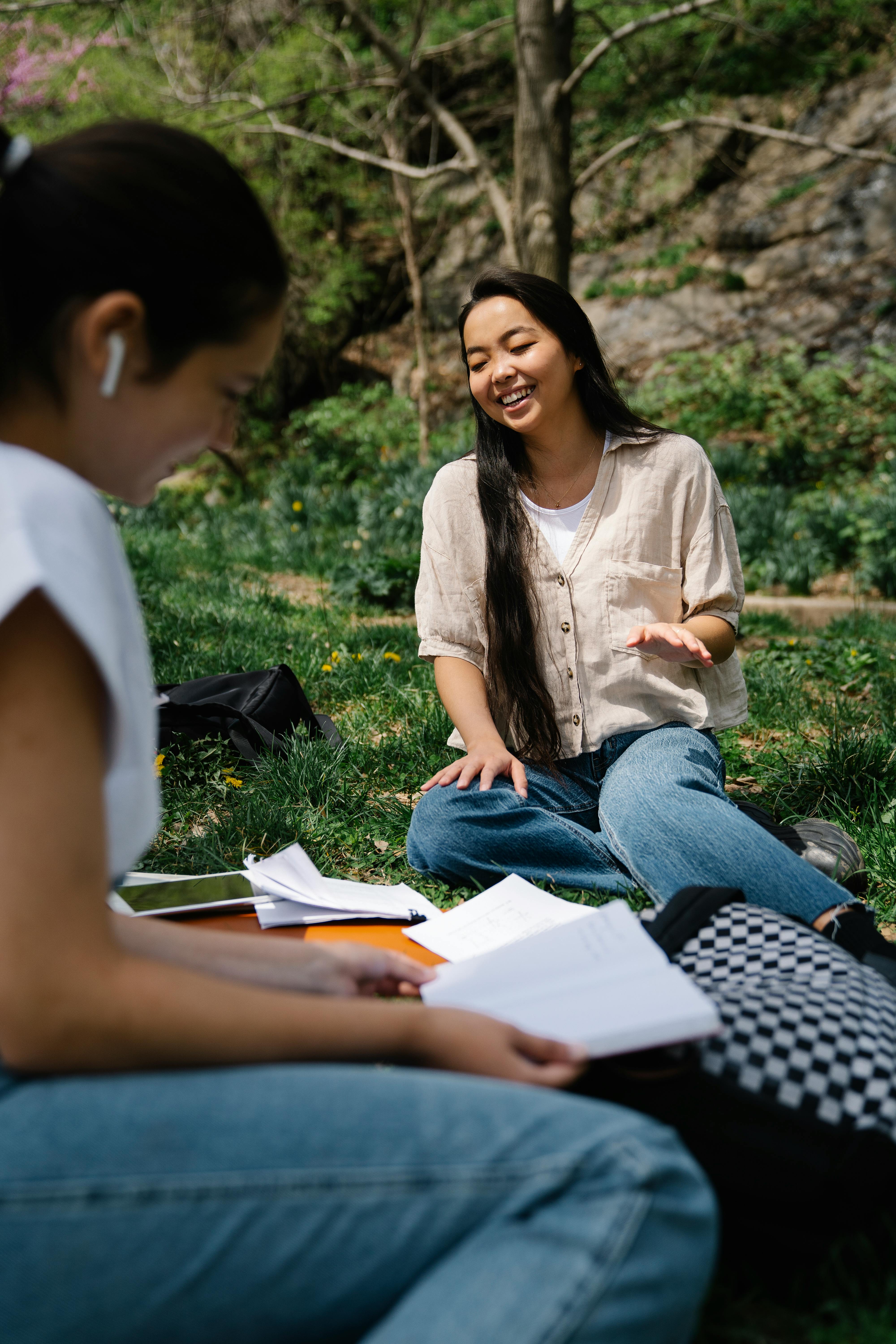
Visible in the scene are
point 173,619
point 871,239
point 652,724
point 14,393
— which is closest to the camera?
point 14,393

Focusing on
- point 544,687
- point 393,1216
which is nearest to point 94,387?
point 393,1216

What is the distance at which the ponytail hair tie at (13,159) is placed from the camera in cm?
105

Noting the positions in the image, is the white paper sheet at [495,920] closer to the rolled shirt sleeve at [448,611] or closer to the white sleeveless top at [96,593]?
the rolled shirt sleeve at [448,611]

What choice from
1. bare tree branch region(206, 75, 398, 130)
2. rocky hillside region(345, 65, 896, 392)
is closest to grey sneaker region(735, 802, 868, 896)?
bare tree branch region(206, 75, 398, 130)

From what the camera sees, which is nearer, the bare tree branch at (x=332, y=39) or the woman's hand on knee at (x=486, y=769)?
the woman's hand on knee at (x=486, y=769)

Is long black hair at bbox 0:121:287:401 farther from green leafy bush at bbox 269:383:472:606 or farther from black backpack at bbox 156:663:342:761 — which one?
green leafy bush at bbox 269:383:472:606

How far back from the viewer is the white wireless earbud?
1.06 meters

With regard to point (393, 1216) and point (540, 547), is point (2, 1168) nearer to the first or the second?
point (393, 1216)

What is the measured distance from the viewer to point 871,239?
883cm

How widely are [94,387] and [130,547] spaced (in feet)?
17.4

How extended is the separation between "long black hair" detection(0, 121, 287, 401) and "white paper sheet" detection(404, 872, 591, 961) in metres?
1.38

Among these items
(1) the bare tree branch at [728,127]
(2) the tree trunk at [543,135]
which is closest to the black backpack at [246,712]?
(2) the tree trunk at [543,135]

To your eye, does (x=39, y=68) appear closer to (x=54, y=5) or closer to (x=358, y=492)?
(x=54, y=5)

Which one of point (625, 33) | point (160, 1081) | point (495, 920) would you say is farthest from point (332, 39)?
point (160, 1081)
